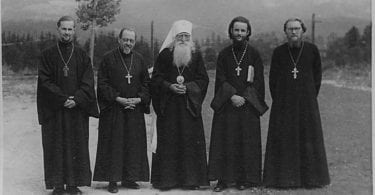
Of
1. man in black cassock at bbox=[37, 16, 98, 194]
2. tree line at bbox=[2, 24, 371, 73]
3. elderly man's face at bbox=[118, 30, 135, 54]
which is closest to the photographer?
man in black cassock at bbox=[37, 16, 98, 194]

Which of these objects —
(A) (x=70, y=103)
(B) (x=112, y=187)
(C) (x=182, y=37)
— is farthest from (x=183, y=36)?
(B) (x=112, y=187)

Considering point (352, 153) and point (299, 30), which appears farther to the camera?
point (352, 153)

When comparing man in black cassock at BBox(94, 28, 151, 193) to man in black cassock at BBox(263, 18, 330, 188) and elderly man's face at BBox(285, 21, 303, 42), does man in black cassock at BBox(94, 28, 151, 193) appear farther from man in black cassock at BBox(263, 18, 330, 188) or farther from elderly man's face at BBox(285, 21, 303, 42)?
elderly man's face at BBox(285, 21, 303, 42)

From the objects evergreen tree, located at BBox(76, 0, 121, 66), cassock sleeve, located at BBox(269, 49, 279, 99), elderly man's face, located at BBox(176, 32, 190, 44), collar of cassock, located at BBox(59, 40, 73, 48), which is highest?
evergreen tree, located at BBox(76, 0, 121, 66)

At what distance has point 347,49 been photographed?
46.1 feet

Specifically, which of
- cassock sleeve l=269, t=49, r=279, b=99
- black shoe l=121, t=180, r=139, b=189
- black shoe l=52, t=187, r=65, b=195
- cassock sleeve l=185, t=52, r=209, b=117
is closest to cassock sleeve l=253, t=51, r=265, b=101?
cassock sleeve l=269, t=49, r=279, b=99

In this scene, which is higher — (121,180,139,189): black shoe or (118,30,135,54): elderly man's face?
(118,30,135,54): elderly man's face

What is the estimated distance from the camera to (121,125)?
18.8 feet

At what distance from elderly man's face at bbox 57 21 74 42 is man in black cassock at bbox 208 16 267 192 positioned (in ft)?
5.31

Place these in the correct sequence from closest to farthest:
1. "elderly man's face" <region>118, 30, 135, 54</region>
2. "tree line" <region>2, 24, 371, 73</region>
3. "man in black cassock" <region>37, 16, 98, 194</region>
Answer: "man in black cassock" <region>37, 16, 98, 194</region>
"elderly man's face" <region>118, 30, 135, 54</region>
"tree line" <region>2, 24, 371, 73</region>

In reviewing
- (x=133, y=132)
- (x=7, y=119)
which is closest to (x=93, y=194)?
(x=133, y=132)

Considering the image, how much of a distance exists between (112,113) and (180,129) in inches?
30.0

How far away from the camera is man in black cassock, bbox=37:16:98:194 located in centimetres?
554

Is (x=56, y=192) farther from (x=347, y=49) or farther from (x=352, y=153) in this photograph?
(x=347, y=49)
